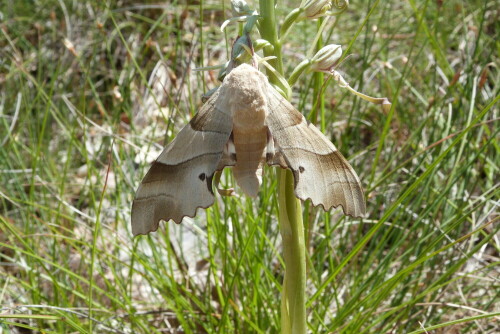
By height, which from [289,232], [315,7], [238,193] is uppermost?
[315,7]

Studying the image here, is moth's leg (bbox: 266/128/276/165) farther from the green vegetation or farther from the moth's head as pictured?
the green vegetation

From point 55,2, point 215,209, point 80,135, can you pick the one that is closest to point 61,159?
point 80,135

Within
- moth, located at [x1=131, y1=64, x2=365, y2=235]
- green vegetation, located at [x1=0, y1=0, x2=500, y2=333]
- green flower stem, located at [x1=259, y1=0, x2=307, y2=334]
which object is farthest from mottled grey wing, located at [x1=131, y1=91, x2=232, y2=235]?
green vegetation, located at [x1=0, y1=0, x2=500, y2=333]

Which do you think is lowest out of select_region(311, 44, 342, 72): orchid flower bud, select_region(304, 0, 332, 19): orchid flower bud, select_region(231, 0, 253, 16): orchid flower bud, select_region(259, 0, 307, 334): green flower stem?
select_region(259, 0, 307, 334): green flower stem

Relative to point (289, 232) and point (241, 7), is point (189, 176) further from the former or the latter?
point (241, 7)

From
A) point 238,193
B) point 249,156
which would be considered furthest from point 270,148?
point 238,193

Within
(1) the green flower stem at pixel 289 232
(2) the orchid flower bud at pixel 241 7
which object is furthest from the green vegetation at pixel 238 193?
(2) the orchid flower bud at pixel 241 7
